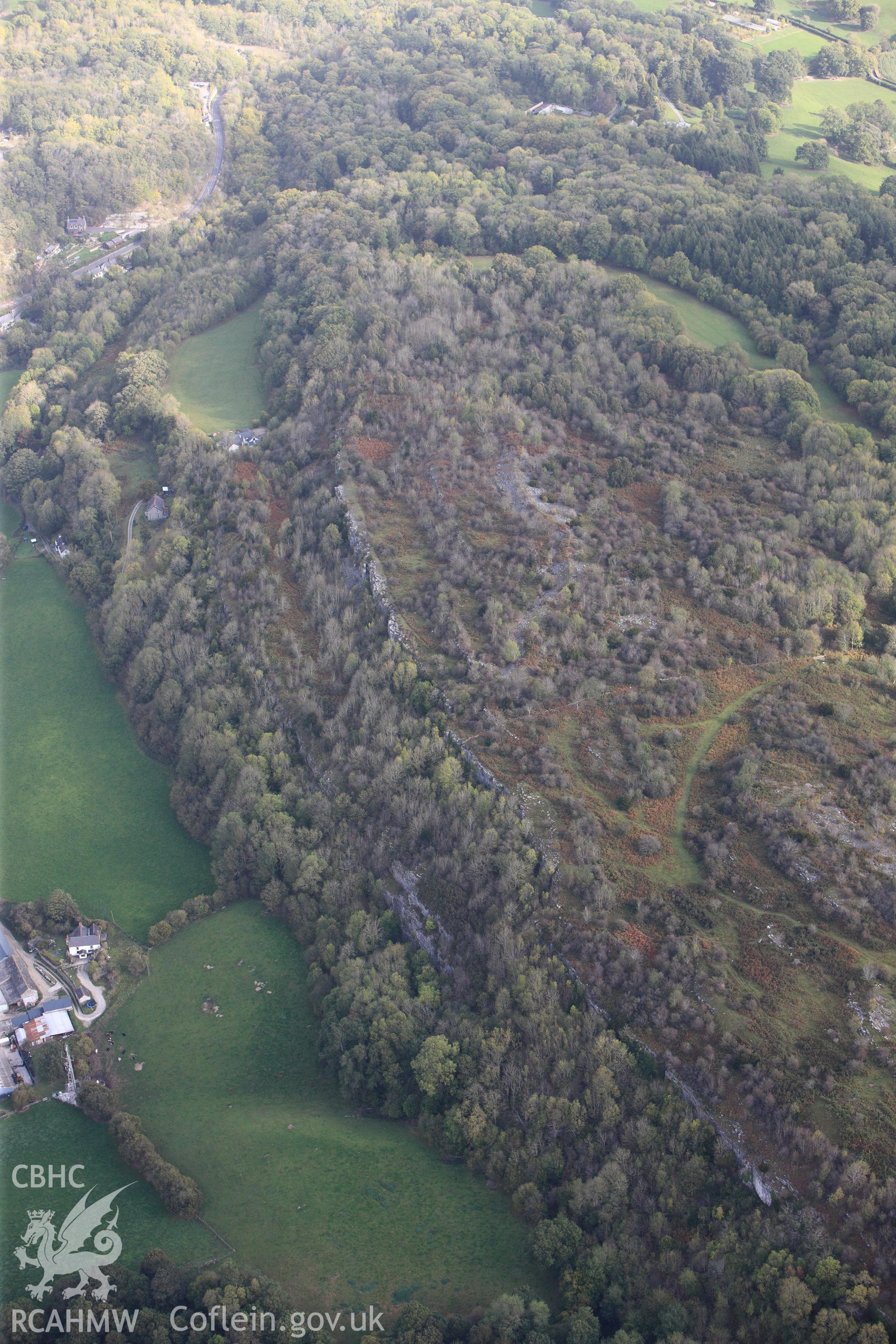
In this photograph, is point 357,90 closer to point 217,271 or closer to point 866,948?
point 217,271

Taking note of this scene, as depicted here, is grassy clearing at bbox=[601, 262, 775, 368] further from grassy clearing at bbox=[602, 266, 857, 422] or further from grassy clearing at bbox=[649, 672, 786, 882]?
grassy clearing at bbox=[649, 672, 786, 882]

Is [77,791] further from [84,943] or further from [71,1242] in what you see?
[71,1242]

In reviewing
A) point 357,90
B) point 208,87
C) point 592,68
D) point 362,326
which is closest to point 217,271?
point 362,326

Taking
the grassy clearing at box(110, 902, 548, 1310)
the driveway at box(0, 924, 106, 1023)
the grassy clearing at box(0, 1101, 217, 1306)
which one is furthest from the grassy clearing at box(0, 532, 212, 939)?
the grassy clearing at box(0, 1101, 217, 1306)

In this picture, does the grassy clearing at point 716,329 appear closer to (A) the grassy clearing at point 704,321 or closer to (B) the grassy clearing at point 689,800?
(A) the grassy clearing at point 704,321

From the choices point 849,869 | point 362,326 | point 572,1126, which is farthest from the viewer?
point 362,326

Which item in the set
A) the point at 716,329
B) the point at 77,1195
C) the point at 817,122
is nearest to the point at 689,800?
the point at 77,1195

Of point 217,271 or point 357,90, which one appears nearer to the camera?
point 217,271
